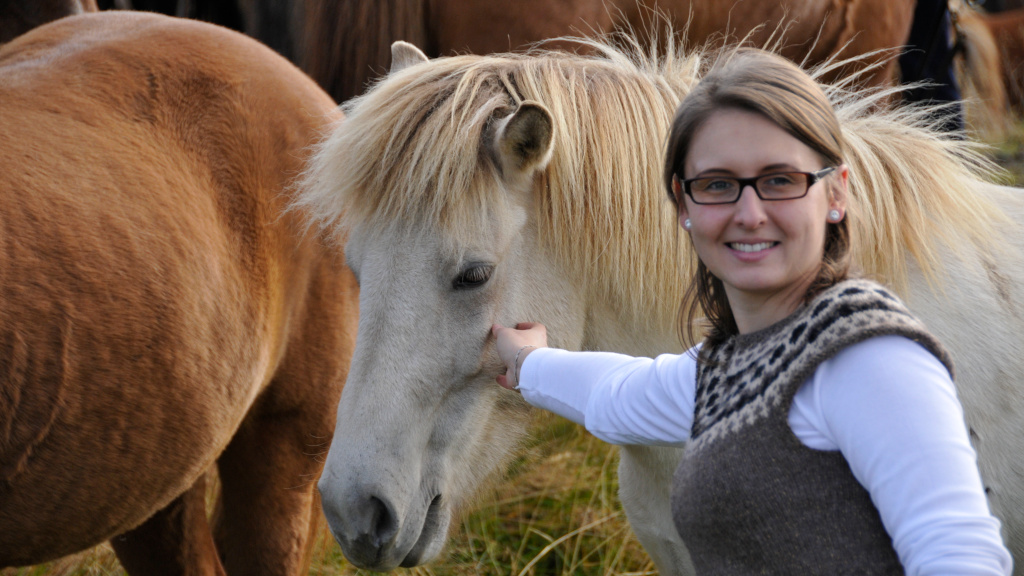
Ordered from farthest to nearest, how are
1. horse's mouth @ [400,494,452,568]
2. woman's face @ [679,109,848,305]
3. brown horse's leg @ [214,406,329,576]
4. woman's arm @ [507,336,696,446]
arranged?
brown horse's leg @ [214,406,329,576]
horse's mouth @ [400,494,452,568]
woman's arm @ [507,336,696,446]
woman's face @ [679,109,848,305]

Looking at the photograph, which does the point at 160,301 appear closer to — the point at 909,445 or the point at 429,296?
the point at 429,296

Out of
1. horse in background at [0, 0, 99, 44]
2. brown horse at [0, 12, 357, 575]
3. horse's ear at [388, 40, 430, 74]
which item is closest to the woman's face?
horse's ear at [388, 40, 430, 74]

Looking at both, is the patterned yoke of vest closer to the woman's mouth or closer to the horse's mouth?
the woman's mouth

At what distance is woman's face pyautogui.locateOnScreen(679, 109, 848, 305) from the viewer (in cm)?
101

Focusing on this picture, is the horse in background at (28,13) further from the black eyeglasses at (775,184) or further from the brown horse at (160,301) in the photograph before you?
the black eyeglasses at (775,184)

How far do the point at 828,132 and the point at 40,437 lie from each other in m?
1.76

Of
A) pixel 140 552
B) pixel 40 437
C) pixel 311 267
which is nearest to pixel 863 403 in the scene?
pixel 40 437

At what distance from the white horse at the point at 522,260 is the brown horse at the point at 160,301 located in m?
0.65

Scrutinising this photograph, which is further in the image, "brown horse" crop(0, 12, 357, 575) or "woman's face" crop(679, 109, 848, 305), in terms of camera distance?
"brown horse" crop(0, 12, 357, 575)

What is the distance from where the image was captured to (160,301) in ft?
6.72

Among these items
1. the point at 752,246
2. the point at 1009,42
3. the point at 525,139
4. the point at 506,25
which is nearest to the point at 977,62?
the point at 1009,42

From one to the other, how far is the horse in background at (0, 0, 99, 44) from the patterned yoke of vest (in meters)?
2.96

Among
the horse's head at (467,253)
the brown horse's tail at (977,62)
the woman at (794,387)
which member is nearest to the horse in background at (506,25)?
the brown horse's tail at (977,62)

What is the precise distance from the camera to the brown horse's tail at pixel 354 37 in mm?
3285
